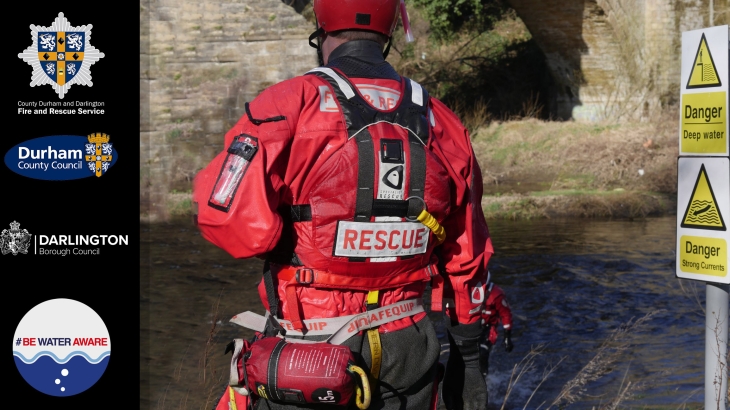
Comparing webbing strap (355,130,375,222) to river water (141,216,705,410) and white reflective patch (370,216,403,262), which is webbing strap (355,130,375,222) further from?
river water (141,216,705,410)

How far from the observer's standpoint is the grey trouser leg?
2738mm

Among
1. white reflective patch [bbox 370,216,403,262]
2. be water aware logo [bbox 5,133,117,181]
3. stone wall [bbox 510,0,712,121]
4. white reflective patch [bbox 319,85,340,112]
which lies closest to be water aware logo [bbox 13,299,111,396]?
be water aware logo [bbox 5,133,117,181]

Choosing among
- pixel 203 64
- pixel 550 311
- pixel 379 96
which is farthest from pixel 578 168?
pixel 379 96

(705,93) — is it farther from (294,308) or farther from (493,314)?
(493,314)

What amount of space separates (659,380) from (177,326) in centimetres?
Result: 482

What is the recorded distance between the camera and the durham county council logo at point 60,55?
4.55 meters

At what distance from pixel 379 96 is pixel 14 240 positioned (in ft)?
8.30

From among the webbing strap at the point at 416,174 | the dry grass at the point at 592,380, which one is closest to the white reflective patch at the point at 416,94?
the webbing strap at the point at 416,174

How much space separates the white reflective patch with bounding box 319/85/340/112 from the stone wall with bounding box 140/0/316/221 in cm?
1327

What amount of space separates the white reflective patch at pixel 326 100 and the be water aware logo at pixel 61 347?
2.39 m

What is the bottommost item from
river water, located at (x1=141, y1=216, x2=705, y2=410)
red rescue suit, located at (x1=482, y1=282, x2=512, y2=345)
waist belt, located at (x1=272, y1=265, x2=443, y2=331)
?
river water, located at (x1=141, y1=216, x2=705, y2=410)

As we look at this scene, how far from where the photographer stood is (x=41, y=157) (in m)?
4.48

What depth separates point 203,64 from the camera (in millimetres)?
16188

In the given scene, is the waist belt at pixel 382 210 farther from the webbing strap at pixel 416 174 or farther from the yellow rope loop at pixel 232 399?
the yellow rope loop at pixel 232 399
